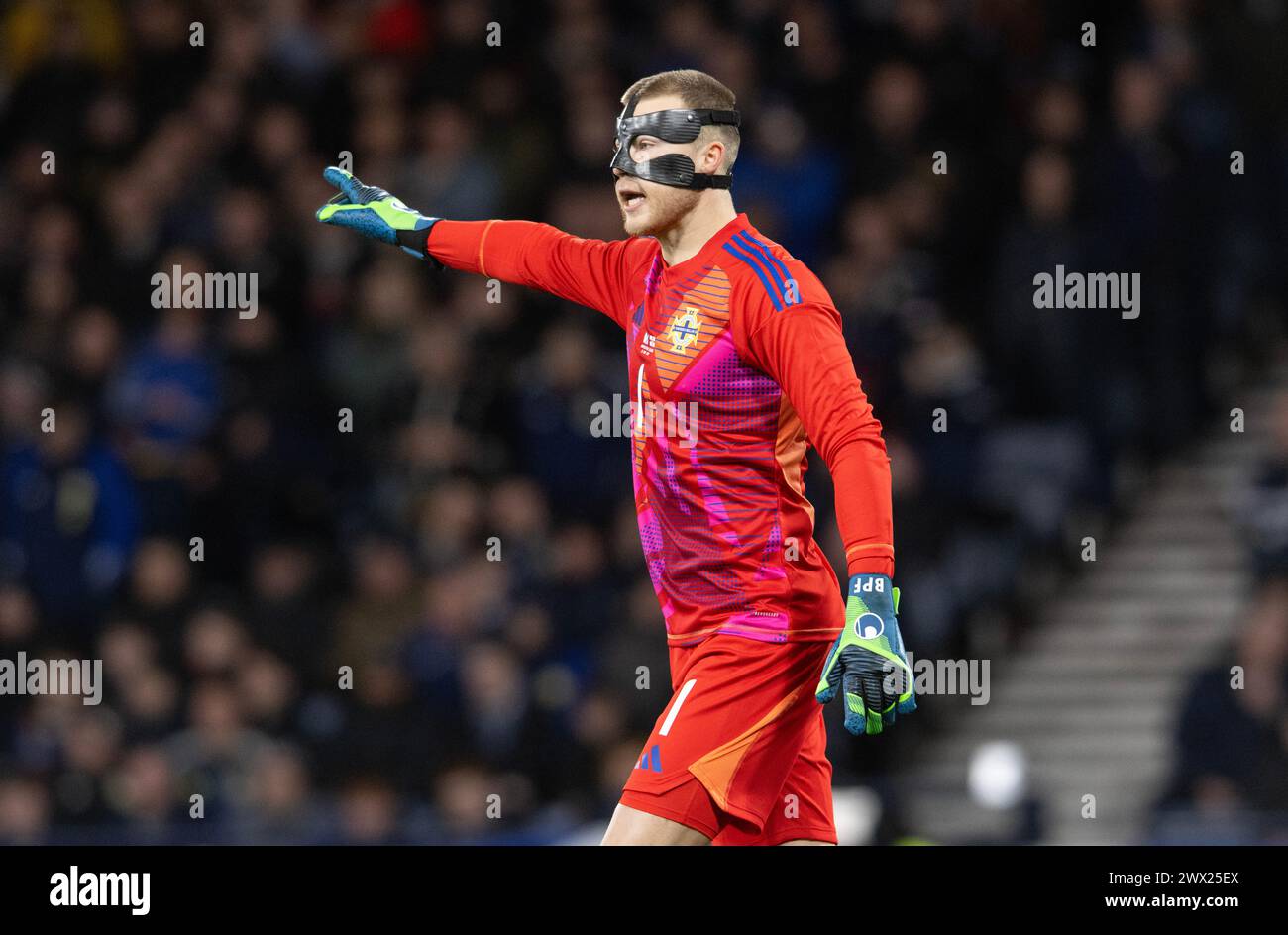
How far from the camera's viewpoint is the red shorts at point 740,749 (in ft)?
15.6

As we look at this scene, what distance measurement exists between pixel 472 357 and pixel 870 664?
5840 millimetres

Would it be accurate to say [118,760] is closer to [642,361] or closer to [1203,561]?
[642,361]

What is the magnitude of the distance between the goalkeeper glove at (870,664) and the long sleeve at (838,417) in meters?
0.07

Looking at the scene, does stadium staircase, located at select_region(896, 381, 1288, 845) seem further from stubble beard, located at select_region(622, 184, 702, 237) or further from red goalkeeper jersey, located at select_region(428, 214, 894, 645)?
stubble beard, located at select_region(622, 184, 702, 237)

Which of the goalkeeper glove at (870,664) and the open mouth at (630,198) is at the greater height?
the open mouth at (630,198)

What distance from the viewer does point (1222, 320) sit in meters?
10.6

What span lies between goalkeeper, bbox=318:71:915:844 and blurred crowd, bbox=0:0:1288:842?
3325 millimetres

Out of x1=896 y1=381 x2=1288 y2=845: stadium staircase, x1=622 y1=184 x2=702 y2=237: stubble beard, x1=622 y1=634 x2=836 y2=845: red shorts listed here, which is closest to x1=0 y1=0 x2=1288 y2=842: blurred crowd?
x1=896 y1=381 x2=1288 y2=845: stadium staircase

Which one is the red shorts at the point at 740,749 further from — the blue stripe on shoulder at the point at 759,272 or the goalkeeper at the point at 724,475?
the blue stripe on shoulder at the point at 759,272

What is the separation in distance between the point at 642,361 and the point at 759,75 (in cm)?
609

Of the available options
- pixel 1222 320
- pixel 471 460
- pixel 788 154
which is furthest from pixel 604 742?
pixel 1222 320

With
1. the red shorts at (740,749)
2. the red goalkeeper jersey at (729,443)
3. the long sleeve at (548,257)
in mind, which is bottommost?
the red shorts at (740,749)

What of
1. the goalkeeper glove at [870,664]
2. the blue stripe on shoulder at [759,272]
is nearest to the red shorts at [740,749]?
the goalkeeper glove at [870,664]

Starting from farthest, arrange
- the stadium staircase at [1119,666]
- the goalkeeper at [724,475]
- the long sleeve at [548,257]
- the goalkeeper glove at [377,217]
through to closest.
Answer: the stadium staircase at [1119,666], the goalkeeper glove at [377,217], the long sleeve at [548,257], the goalkeeper at [724,475]
